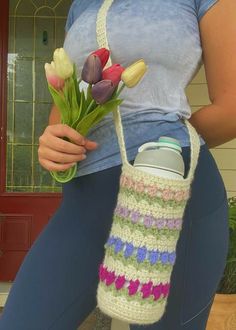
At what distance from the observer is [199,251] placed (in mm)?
1048

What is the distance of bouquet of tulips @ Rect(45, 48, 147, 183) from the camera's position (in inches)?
35.2

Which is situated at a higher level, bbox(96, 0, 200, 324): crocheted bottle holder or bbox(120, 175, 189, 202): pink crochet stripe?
bbox(120, 175, 189, 202): pink crochet stripe

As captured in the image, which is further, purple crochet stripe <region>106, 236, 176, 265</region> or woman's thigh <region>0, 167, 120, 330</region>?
woman's thigh <region>0, 167, 120, 330</region>

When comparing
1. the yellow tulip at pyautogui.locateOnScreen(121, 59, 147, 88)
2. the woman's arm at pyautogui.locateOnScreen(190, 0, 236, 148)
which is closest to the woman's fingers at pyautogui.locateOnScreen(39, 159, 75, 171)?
the yellow tulip at pyautogui.locateOnScreen(121, 59, 147, 88)

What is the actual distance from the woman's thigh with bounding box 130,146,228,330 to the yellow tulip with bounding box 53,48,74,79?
279mm

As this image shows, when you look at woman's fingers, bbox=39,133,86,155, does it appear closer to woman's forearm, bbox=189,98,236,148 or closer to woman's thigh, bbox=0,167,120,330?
woman's thigh, bbox=0,167,120,330

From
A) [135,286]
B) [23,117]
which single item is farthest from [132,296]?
[23,117]

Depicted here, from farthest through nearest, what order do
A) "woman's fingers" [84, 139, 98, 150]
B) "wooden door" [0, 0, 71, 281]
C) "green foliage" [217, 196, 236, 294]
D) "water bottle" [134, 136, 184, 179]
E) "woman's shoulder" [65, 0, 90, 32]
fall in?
1. "wooden door" [0, 0, 71, 281]
2. "green foliage" [217, 196, 236, 294]
3. "woman's shoulder" [65, 0, 90, 32]
4. "woman's fingers" [84, 139, 98, 150]
5. "water bottle" [134, 136, 184, 179]

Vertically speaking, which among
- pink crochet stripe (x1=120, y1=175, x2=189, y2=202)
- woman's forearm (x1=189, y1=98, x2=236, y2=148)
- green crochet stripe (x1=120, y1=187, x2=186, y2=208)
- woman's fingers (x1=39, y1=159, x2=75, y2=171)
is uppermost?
woman's forearm (x1=189, y1=98, x2=236, y2=148)

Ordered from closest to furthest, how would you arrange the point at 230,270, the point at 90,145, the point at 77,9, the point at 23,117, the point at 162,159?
1. the point at 162,159
2. the point at 90,145
3. the point at 77,9
4. the point at 230,270
5. the point at 23,117

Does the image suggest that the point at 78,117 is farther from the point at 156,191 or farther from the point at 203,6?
the point at 203,6

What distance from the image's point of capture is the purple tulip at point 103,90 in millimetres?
891

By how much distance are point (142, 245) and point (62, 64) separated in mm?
354

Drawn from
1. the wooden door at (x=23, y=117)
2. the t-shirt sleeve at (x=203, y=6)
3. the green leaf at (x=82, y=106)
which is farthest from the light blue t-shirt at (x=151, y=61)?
the wooden door at (x=23, y=117)
